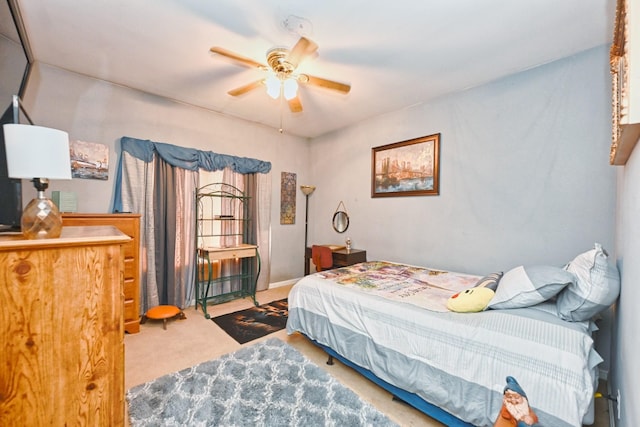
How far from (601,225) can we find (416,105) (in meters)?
2.20

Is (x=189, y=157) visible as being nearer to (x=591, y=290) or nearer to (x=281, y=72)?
(x=281, y=72)

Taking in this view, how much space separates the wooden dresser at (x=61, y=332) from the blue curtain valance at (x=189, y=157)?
244 centimetres

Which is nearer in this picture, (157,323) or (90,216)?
(90,216)

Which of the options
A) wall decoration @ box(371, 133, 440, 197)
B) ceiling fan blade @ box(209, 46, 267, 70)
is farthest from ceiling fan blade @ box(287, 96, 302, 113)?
wall decoration @ box(371, 133, 440, 197)

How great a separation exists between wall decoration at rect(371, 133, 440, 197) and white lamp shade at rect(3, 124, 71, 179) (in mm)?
3203

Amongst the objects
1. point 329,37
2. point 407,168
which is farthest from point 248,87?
point 407,168

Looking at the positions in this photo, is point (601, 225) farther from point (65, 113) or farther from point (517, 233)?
point (65, 113)

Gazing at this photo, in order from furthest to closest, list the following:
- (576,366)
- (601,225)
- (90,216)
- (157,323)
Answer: (157,323), (90,216), (601,225), (576,366)

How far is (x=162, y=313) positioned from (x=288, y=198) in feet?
8.22

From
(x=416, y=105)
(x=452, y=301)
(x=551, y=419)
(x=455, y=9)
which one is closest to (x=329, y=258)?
(x=452, y=301)

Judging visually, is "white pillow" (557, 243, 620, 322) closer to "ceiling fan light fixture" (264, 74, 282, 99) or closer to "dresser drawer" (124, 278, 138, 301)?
"ceiling fan light fixture" (264, 74, 282, 99)

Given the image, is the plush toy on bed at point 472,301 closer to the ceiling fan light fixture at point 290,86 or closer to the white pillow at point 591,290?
the white pillow at point 591,290

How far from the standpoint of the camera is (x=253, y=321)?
304 centimetres

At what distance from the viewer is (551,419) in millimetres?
1209
